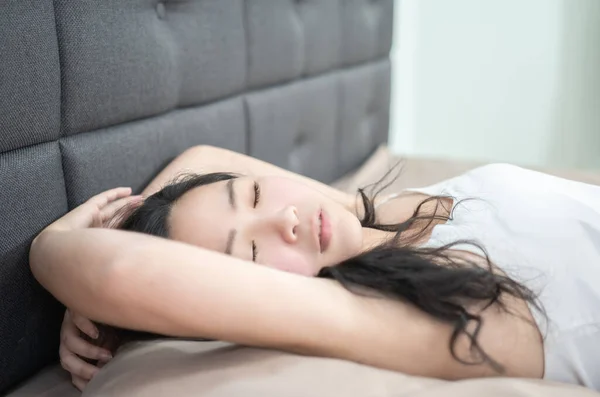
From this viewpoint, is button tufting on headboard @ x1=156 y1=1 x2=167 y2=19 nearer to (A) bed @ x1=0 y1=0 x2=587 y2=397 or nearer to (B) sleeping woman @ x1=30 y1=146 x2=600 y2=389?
(A) bed @ x1=0 y1=0 x2=587 y2=397

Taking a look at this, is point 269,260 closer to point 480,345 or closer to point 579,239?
point 480,345

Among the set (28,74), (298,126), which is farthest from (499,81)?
(28,74)

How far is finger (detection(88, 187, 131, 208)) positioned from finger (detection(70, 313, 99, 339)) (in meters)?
0.15

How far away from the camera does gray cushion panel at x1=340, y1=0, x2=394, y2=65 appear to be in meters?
1.76

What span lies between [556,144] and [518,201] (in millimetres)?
1999

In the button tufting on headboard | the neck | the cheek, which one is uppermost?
the button tufting on headboard

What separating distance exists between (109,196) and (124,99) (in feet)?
0.51

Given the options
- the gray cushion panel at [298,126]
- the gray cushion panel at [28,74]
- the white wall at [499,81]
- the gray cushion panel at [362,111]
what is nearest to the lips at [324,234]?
the gray cushion panel at [28,74]

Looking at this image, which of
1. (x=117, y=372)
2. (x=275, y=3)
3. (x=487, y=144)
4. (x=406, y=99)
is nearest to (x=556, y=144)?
(x=487, y=144)

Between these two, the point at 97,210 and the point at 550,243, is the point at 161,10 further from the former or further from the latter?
the point at 550,243

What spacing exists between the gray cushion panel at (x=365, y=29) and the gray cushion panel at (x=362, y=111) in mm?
38

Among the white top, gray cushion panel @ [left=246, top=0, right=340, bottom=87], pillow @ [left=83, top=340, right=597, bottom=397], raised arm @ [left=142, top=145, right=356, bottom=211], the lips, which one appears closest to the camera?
pillow @ [left=83, top=340, right=597, bottom=397]

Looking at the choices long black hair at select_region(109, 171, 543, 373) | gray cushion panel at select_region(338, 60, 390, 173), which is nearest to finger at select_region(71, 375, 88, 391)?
long black hair at select_region(109, 171, 543, 373)

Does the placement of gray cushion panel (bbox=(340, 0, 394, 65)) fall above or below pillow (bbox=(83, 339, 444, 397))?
above
